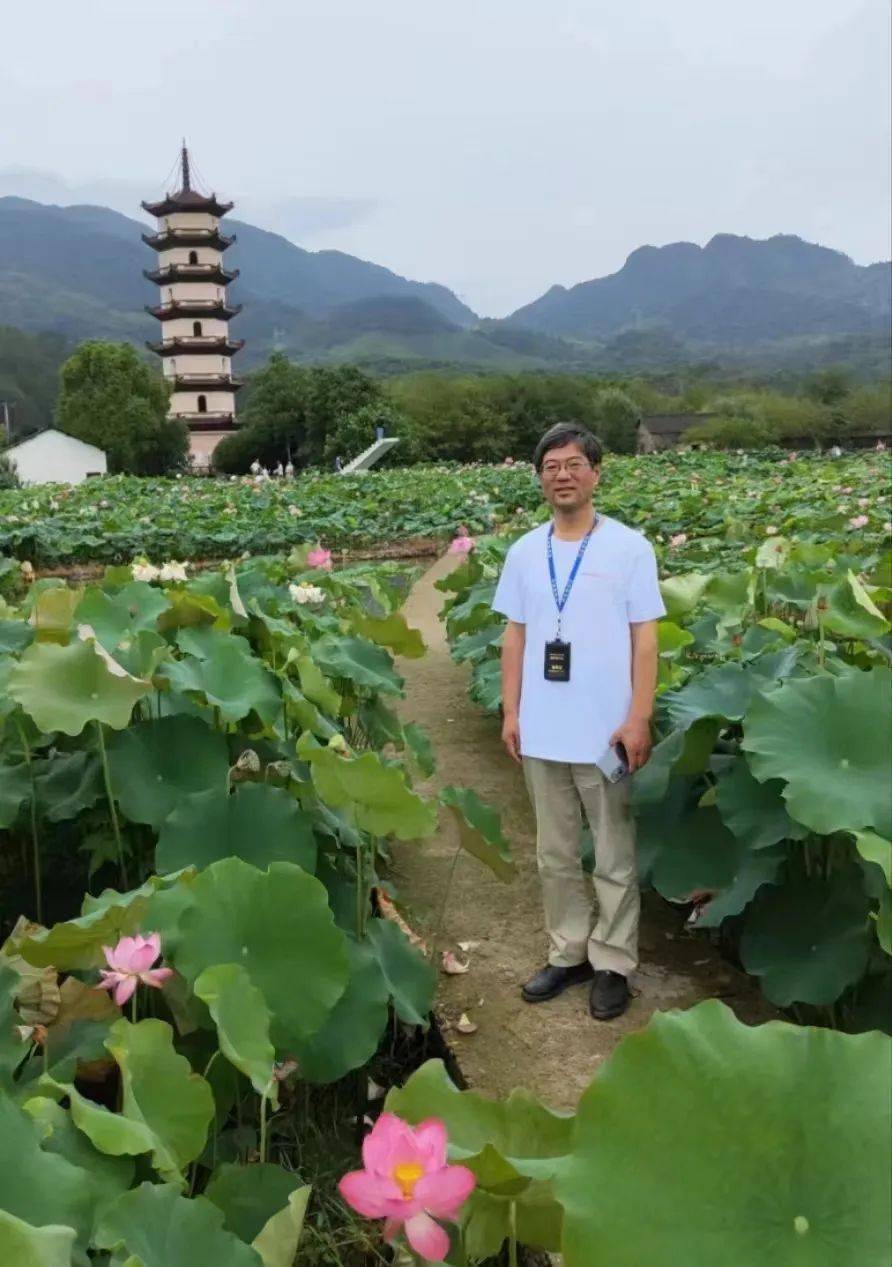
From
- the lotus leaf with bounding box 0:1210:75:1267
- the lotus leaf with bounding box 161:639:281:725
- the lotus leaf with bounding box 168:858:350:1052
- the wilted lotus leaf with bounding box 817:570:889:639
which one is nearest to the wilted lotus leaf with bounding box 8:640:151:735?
the lotus leaf with bounding box 161:639:281:725

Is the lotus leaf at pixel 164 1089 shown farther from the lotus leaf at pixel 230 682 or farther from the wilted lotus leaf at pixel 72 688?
the lotus leaf at pixel 230 682

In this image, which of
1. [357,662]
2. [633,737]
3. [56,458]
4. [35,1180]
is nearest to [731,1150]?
[35,1180]

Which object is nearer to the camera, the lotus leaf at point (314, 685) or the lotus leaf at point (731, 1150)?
the lotus leaf at point (731, 1150)

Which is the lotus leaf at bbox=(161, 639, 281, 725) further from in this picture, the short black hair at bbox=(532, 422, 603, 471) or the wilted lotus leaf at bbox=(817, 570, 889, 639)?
the wilted lotus leaf at bbox=(817, 570, 889, 639)

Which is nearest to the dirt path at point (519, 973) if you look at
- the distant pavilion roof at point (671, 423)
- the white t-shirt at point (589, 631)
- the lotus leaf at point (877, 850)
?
the white t-shirt at point (589, 631)

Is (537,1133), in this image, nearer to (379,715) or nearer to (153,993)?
(153,993)

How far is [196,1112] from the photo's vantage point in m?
1.29

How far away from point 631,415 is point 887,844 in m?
49.3

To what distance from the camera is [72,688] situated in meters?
2.08

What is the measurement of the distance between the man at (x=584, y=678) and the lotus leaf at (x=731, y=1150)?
1251 millimetres

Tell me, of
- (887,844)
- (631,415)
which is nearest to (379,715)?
(887,844)

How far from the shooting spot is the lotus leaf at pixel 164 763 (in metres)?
2.19

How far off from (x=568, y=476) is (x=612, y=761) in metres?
0.57

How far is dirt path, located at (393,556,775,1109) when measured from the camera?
2.15 metres
